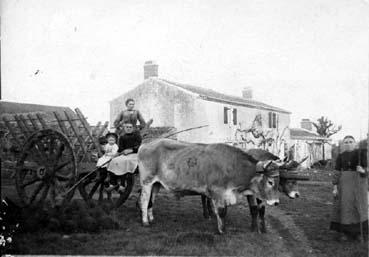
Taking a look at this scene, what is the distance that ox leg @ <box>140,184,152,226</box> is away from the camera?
539cm

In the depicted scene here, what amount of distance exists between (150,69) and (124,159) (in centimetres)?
A: 146

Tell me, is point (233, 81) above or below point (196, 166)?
above

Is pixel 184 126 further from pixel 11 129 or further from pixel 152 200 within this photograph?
pixel 11 129

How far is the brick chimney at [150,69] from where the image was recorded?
17.6 feet

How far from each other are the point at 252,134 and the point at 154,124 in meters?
1.53

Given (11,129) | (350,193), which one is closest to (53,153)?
(11,129)

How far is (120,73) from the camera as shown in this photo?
5.71 meters

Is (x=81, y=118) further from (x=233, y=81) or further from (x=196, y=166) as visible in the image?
(x=233, y=81)

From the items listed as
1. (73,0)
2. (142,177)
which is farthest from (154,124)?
(73,0)

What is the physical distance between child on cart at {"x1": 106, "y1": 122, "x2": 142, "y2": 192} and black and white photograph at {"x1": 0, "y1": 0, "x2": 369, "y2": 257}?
2 cm

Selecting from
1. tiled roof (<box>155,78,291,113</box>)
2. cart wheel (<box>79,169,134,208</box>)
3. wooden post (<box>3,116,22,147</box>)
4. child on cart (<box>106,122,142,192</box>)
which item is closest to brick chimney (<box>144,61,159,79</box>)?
tiled roof (<box>155,78,291,113</box>)

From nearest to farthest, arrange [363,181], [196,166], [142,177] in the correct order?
[363,181] → [196,166] → [142,177]

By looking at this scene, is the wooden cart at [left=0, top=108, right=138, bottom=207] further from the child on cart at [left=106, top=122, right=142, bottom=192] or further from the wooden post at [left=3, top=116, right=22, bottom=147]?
the child on cart at [left=106, top=122, right=142, bottom=192]

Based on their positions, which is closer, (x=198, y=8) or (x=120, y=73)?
(x=198, y=8)
